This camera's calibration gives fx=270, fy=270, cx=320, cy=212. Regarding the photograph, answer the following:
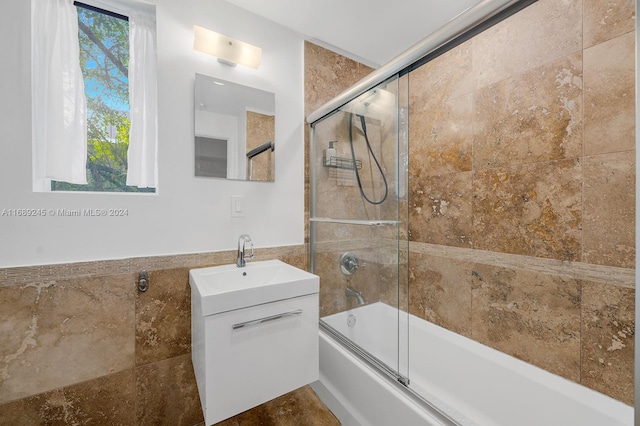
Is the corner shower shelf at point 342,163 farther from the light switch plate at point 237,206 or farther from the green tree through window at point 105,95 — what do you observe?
the green tree through window at point 105,95

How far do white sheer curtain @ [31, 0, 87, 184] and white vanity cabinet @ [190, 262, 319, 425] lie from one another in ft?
2.98

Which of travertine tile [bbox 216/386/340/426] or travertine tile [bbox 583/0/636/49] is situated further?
travertine tile [bbox 216/386/340/426]

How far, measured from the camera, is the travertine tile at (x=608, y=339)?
1114 mm

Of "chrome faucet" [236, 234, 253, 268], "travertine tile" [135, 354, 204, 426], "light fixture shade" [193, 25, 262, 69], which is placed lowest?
"travertine tile" [135, 354, 204, 426]

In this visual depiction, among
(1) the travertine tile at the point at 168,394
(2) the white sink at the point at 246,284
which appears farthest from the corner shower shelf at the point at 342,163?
(1) the travertine tile at the point at 168,394

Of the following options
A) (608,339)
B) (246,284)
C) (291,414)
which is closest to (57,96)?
(246,284)

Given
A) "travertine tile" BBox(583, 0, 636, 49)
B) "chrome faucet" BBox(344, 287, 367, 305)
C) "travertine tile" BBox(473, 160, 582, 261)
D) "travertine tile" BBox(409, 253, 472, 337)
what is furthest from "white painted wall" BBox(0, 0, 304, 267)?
"travertine tile" BBox(583, 0, 636, 49)

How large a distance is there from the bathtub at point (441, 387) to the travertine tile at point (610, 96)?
43.5 inches

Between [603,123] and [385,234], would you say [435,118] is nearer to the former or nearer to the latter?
[603,123]

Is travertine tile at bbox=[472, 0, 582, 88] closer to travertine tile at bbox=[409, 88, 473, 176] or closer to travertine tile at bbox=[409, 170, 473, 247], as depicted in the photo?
travertine tile at bbox=[409, 88, 473, 176]

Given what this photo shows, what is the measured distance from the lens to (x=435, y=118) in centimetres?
187

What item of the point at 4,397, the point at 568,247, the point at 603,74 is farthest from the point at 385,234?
the point at 4,397

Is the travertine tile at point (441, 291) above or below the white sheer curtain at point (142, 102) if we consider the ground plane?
below

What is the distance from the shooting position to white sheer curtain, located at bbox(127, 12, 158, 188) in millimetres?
1413
